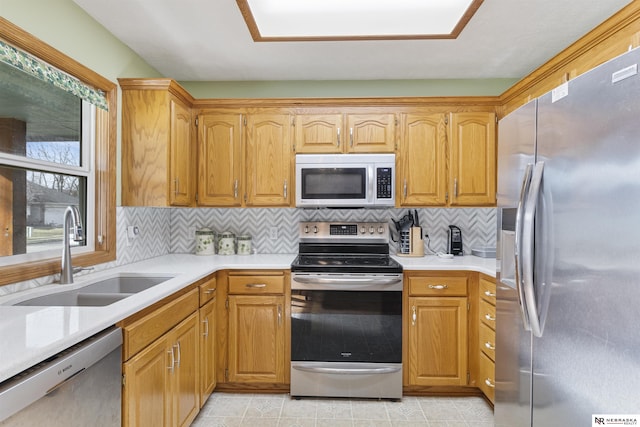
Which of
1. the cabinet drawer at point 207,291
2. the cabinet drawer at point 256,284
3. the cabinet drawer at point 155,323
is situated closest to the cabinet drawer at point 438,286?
the cabinet drawer at point 256,284

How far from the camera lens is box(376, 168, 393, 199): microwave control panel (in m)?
2.57

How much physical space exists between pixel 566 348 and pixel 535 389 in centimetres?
26

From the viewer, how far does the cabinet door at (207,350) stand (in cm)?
206

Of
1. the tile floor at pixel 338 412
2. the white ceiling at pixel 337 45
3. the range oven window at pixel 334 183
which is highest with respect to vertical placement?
the white ceiling at pixel 337 45

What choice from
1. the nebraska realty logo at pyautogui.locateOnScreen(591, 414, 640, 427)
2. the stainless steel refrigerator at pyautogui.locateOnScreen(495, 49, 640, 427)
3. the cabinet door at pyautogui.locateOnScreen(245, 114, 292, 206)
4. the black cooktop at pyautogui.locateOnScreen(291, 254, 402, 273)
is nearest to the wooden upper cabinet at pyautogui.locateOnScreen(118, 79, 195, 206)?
the cabinet door at pyautogui.locateOnScreen(245, 114, 292, 206)

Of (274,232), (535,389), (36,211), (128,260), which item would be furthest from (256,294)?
(535,389)

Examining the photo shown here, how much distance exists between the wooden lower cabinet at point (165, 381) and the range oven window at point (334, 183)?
48.3 inches

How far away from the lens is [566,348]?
96cm

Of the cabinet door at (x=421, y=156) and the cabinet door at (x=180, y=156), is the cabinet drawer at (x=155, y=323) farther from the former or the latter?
the cabinet door at (x=421, y=156)

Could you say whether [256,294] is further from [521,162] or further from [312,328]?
[521,162]

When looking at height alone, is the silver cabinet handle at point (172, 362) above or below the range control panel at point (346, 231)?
below

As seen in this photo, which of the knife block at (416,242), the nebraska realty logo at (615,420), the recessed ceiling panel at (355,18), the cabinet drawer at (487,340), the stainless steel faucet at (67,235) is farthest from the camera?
the knife block at (416,242)

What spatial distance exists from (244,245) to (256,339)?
83cm

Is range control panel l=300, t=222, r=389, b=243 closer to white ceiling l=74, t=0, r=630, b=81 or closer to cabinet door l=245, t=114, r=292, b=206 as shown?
cabinet door l=245, t=114, r=292, b=206
